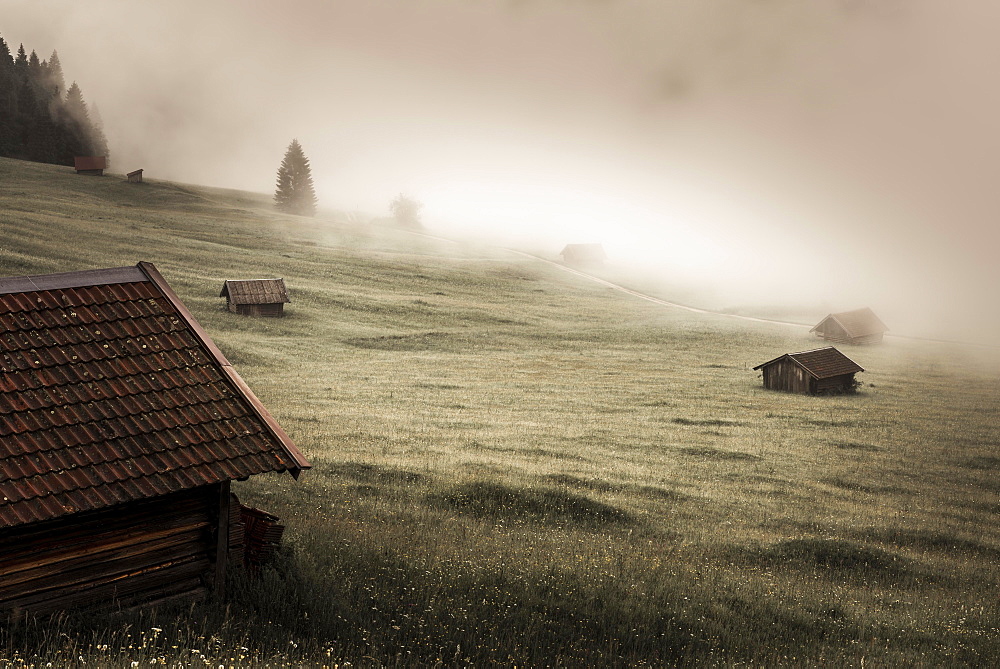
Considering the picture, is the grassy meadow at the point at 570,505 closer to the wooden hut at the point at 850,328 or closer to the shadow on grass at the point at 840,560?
the shadow on grass at the point at 840,560

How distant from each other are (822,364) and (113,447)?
4359cm

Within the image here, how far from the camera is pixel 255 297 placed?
49.8 metres

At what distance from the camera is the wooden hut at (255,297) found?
162 feet

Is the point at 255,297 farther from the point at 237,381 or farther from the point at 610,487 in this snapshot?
the point at 237,381

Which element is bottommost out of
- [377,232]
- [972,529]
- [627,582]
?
[972,529]

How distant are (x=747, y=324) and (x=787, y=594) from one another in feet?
222

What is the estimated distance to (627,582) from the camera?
11820mm

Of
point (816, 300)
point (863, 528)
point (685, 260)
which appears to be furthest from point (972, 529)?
point (685, 260)

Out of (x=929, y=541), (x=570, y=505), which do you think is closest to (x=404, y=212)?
(x=570, y=505)

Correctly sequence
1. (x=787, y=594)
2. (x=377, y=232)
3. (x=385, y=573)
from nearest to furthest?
(x=385, y=573) < (x=787, y=594) < (x=377, y=232)

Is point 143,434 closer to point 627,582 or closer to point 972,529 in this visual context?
point 627,582

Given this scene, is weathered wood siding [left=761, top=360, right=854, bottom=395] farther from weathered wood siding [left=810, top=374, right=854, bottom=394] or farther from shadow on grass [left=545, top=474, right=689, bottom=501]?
shadow on grass [left=545, top=474, right=689, bottom=501]

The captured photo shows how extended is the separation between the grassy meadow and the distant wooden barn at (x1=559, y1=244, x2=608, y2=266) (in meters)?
64.0

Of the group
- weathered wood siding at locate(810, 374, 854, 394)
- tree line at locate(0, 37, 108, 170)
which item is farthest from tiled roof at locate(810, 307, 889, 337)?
tree line at locate(0, 37, 108, 170)
